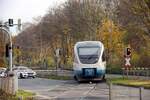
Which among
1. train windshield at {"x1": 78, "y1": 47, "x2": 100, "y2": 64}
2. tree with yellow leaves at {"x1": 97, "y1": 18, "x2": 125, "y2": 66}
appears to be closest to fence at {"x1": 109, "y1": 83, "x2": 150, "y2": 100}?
train windshield at {"x1": 78, "y1": 47, "x2": 100, "y2": 64}

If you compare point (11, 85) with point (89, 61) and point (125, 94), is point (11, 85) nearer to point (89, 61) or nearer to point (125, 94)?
point (125, 94)

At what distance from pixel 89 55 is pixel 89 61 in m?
0.57

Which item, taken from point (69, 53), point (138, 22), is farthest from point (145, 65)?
point (69, 53)

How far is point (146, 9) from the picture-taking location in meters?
34.1

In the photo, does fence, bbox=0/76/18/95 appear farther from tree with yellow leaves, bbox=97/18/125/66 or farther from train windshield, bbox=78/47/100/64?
tree with yellow leaves, bbox=97/18/125/66

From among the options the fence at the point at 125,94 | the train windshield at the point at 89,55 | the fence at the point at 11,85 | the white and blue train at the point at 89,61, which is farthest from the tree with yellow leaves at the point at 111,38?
the fence at the point at 125,94

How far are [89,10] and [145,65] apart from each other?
15.6 meters

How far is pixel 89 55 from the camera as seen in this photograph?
45.0 meters

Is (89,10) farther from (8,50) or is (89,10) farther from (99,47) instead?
(8,50)

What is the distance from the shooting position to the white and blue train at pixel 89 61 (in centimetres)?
4462

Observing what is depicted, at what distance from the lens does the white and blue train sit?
44625 millimetres

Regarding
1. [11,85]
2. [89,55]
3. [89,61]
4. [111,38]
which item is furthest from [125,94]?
[111,38]

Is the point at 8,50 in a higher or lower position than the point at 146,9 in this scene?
lower

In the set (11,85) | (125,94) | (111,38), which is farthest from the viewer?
(111,38)
